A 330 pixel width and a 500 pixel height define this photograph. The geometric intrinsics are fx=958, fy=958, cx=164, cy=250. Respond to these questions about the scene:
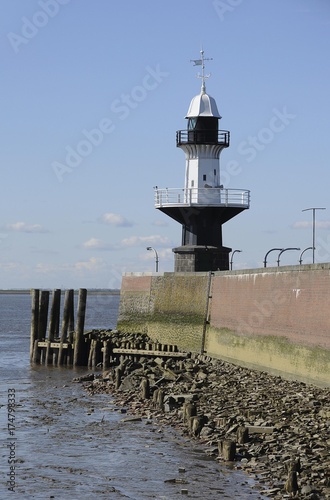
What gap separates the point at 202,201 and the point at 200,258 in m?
2.19

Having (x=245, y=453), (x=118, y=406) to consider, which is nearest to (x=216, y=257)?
(x=118, y=406)

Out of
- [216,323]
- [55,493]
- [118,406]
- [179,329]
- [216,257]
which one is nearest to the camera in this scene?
[55,493]

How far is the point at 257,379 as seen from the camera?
22969 millimetres

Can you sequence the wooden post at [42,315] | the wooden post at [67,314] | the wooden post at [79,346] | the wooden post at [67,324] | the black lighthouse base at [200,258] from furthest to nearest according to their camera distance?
the black lighthouse base at [200,258] < the wooden post at [42,315] < the wooden post at [67,314] < the wooden post at [67,324] < the wooden post at [79,346]

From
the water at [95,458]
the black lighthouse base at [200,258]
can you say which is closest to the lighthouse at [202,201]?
the black lighthouse base at [200,258]

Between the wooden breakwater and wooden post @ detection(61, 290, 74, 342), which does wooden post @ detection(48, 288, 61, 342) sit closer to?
the wooden breakwater

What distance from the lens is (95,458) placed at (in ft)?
53.4

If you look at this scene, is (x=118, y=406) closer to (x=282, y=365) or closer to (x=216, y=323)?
(x=282, y=365)

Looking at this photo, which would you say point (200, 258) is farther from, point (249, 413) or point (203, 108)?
point (249, 413)

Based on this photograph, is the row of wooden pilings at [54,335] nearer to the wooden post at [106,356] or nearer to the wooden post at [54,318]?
the wooden post at [54,318]

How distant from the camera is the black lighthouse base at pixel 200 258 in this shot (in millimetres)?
36719

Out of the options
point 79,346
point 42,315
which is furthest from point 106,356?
point 42,315

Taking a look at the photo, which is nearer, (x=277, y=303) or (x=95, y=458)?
(x=95, y=458)

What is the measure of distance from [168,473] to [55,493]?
1.95 meters
